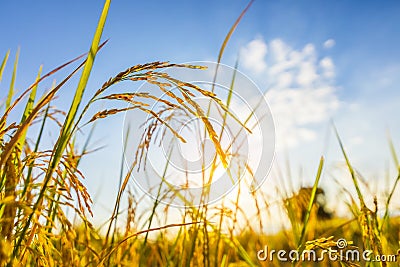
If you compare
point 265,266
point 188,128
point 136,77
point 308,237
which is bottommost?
point 265,266

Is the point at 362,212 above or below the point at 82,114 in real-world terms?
below

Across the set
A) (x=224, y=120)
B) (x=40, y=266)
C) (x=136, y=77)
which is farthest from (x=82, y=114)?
(x=224, y=120)

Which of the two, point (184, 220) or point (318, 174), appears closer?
point (318, 174)

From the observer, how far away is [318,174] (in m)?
1.20

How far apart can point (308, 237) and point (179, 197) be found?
0.97 meters

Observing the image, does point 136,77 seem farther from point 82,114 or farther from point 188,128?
point 188,128

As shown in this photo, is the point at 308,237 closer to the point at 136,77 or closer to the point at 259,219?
the point at 259,219

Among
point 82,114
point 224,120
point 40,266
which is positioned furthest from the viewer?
point 224,120

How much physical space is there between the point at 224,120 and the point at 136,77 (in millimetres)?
470

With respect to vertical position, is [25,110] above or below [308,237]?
above

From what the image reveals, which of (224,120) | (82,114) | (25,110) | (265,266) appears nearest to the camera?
(82,114)

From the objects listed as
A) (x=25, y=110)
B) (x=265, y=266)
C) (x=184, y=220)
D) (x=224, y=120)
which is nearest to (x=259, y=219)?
(x=265, y=266)

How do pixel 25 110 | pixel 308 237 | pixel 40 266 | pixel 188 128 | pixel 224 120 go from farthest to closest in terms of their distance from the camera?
1. pixel 308 237
2. pixel 188 128
3. pixel 224 120
4. pixel 25 110
5. pixel 40 266

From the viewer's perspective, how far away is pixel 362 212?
4.18 ft
